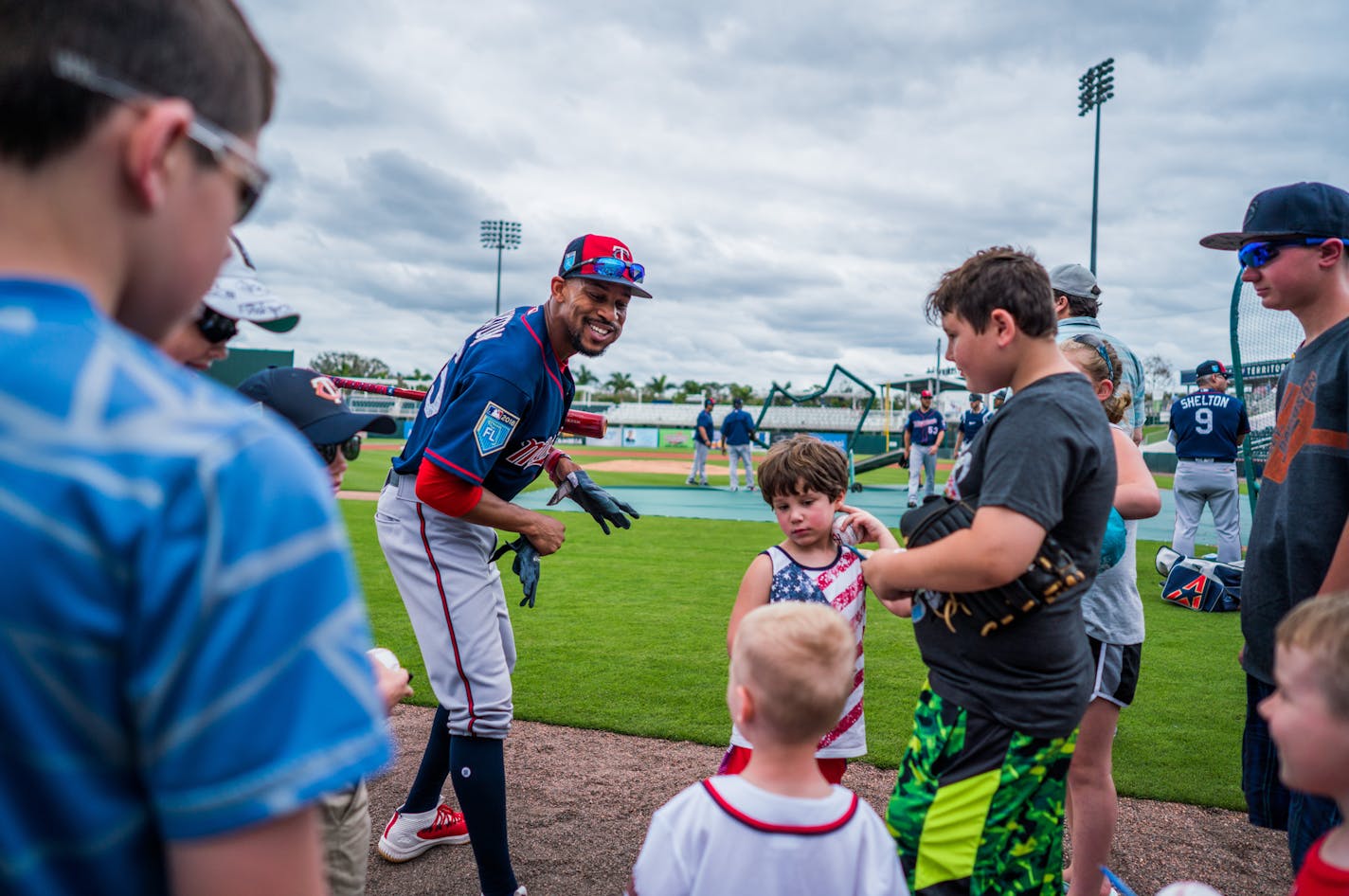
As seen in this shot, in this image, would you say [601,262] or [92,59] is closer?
[92,59]

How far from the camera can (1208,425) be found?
9578mm

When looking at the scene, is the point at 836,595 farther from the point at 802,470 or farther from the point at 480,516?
the point at 480,516

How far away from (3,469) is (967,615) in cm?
204

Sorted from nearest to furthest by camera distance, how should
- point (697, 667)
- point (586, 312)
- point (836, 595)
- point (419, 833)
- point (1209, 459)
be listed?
1. point (836, 595)
2. point (586, 312)
3. point (419, 833)
4. point (697, 667)
5. point (1209, 459)

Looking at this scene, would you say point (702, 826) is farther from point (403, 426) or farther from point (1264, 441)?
point (403, 426)

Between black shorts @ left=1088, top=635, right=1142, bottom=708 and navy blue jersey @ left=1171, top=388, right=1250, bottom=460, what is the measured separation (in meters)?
7.78

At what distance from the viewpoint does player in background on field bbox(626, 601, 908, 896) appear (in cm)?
177

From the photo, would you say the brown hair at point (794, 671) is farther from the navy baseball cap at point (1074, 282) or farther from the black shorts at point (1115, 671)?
the navy baseball cap at point (1074, 282)

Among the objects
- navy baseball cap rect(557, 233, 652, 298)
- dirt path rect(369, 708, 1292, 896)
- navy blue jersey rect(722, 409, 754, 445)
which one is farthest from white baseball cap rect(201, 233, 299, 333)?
navy blue jersey rect(722, 409, 754, 445)

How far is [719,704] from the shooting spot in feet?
17.5

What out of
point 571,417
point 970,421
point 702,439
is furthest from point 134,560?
point 702,439

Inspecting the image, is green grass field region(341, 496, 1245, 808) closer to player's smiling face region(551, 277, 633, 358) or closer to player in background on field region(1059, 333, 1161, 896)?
player in background on field region(1059, 333, 1161, 896)

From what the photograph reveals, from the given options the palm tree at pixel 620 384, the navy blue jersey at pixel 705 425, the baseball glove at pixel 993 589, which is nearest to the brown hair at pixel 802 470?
the baseball glove at pixel 993 589

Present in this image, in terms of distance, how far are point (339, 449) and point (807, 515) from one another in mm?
1595
